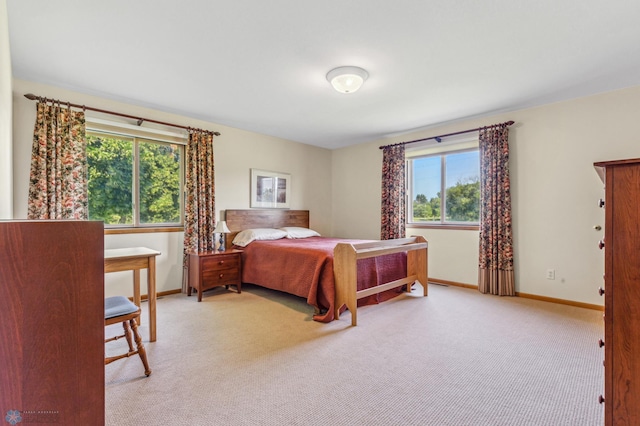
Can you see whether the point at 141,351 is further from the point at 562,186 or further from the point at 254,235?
the point at 562,186

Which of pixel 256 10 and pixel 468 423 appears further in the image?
pixel 256 10

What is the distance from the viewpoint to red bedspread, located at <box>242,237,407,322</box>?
3000 millimetres

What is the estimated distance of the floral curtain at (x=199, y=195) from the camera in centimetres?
382

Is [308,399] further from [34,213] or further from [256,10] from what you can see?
[34,213]

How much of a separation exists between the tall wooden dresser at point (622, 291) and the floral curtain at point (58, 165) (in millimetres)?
4052

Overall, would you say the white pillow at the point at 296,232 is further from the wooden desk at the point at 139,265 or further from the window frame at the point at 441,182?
the wooden desk at the point at 139,265

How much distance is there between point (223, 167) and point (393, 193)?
2628 mm

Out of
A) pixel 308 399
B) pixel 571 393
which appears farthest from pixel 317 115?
pixel 571 393

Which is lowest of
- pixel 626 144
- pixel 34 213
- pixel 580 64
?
pixel 34 213

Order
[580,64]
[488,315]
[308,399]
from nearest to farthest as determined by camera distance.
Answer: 1. [308,399]
2. [580,64]
3. [488,315]

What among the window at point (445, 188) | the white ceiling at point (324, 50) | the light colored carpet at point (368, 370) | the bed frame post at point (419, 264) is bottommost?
the light colored carpet at point (368, 370)

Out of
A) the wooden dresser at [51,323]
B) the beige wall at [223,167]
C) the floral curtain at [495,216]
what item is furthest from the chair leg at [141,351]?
the floral curtain at [495,216]

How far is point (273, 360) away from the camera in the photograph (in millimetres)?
2119

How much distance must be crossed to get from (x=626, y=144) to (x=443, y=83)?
2.02 metres
